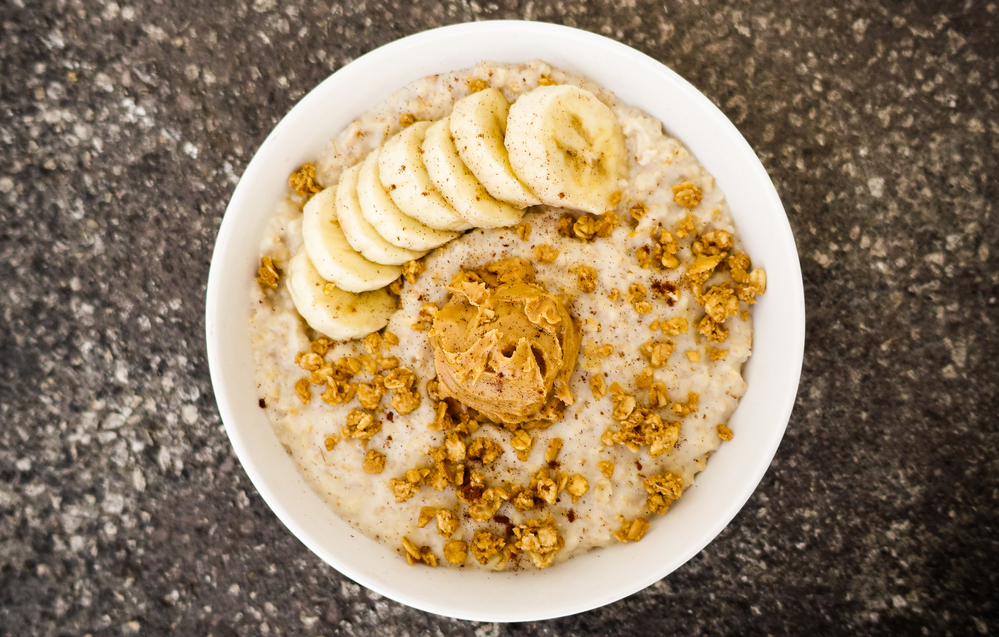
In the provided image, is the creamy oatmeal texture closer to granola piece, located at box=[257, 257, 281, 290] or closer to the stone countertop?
granola piece, located at box=[257, 257, 281, 290]

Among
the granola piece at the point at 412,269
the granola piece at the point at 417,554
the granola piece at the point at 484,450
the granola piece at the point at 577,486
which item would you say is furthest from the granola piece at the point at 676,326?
the granola piece at the point at 417,554

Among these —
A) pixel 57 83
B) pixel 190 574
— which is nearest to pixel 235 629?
pixel 190 574

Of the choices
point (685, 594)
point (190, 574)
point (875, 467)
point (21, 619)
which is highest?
point (875, 467)

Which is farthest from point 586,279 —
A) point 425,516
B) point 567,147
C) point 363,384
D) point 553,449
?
point 425,516

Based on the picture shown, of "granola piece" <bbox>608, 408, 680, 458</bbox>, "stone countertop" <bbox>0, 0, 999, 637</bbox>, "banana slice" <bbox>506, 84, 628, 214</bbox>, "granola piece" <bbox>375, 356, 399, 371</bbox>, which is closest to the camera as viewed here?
"banana slice" <bbox>506, 84, 628, 214</bbox>

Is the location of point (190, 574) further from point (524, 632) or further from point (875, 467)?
point (875, 467)

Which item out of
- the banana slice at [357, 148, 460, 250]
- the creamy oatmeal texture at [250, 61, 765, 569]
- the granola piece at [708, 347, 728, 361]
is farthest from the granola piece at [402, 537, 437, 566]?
the granola piece at [708, 347, 728, 361]
